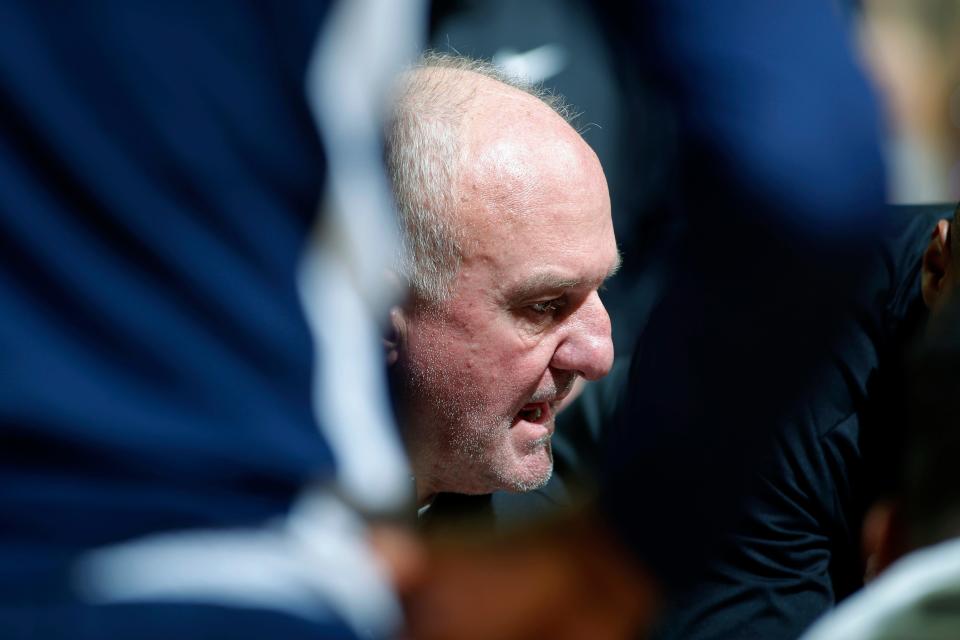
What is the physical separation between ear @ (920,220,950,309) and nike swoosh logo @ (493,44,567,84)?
95 cm

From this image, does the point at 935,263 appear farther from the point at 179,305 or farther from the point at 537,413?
the point at 179,305

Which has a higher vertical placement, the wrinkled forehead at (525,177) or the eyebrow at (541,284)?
the wrinkled forehead at (525,177)

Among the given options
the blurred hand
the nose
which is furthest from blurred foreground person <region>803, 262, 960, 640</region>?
the nose

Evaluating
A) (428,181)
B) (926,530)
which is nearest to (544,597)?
(926,530)

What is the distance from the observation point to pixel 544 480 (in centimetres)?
165

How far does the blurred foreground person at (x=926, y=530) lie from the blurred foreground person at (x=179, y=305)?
31 cm

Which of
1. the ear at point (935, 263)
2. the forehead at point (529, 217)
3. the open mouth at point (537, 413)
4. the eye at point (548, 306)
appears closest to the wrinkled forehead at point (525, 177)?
the forehead at point (529, 217)

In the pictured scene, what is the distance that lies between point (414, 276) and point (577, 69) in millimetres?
1088

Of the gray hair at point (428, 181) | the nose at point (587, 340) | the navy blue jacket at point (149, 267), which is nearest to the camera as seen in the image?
the navy blue jacket at point (149, 267)

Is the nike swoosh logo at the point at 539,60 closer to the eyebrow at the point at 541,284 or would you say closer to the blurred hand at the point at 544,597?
the eyebrow at the point at 541,284

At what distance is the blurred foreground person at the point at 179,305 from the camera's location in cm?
61

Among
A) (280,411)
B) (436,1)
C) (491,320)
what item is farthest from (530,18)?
(280,411)

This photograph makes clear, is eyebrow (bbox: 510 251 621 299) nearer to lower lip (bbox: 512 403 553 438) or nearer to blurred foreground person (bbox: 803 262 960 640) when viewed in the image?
lower lip (bbox: 512 403 553 438)

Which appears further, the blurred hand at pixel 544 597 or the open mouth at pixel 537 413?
the open mouth at pixel 537 413
